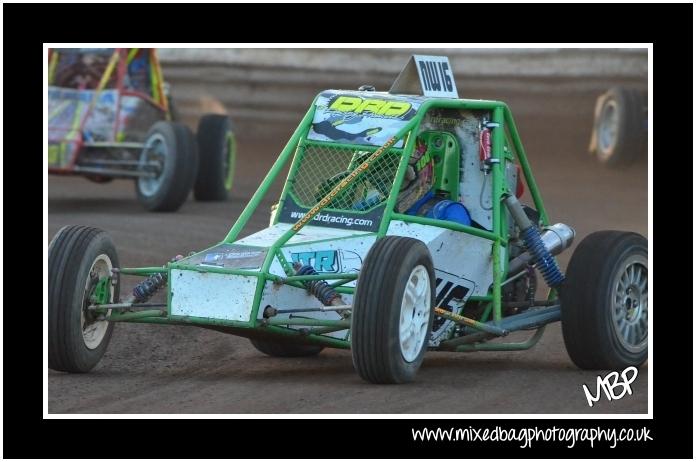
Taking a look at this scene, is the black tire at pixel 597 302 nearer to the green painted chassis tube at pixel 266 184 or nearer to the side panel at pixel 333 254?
the side panel at pixel 333 254

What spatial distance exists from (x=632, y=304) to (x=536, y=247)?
0.67 meters

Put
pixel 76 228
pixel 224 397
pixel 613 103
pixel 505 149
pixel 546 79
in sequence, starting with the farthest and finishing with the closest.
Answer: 1. pixel 546 79
2. pixel 613 103
3. pixel 505 149
4. pixel 76 228
5. pixel 224 397

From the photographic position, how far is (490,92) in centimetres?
2400

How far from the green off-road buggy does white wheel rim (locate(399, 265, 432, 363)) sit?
0.01m

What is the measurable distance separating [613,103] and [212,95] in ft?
23.6

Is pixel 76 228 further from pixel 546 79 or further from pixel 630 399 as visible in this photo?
pixel 546 79

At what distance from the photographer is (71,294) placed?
8.35 metres

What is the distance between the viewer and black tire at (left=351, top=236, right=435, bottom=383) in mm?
7809

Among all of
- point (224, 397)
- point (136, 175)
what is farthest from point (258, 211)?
point (224, 397)

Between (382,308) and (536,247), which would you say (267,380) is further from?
(536,247)

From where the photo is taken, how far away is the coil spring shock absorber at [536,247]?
927 centimetres

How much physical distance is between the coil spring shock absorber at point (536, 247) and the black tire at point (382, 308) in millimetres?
1414

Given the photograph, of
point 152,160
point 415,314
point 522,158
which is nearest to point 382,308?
point 415,314

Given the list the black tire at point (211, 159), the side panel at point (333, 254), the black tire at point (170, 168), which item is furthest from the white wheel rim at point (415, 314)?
the black tire at point (211, 159)
